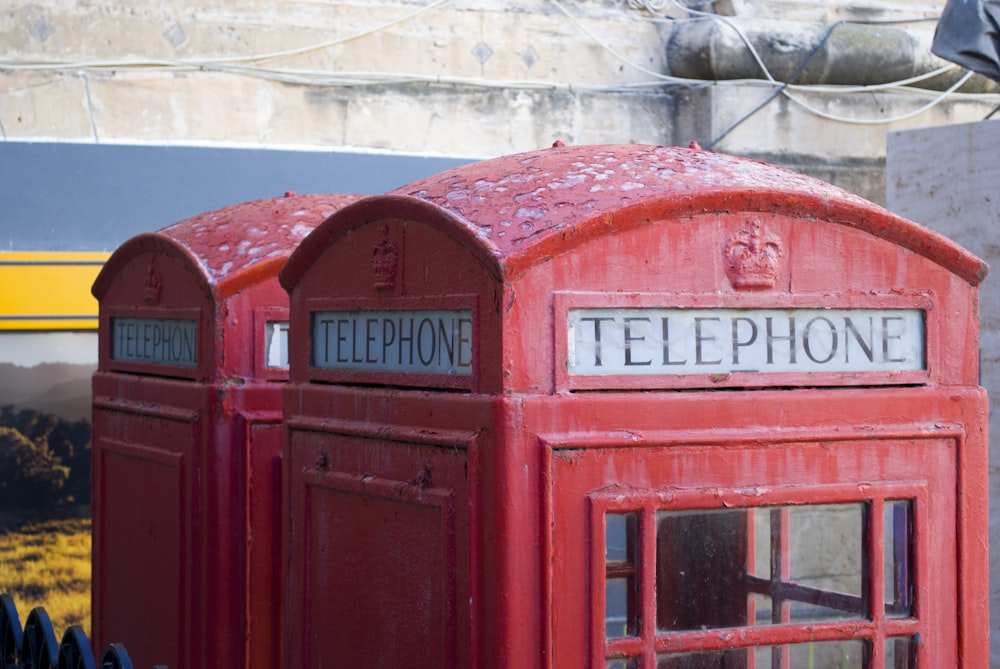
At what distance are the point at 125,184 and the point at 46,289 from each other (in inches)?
22.1

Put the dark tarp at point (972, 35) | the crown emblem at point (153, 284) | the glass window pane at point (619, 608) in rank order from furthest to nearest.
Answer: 1. the dark tarp at point (972, 35)
2. the crown emblem at point (153, 284)
3. the glass window pane at point (619, 608)

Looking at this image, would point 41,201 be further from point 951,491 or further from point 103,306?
point 951,491

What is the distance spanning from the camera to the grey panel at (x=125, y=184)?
5.85m

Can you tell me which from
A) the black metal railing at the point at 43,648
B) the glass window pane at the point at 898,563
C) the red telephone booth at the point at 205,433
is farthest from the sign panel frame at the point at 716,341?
the red telephone booth at the point at 205,433

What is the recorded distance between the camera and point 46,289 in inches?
232

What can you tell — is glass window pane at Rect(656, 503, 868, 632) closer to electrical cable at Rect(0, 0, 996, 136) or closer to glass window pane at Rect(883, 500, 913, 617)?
glass window pane at Rect(883, 500, 913, 617)

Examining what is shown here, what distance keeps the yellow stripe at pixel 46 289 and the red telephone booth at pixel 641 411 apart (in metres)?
3.74

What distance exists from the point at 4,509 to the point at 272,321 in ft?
10.1

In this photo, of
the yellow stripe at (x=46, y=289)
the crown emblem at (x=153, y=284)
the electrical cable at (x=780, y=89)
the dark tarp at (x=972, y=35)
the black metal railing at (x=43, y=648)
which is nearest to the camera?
the black metal railing at (x=43, y=648)

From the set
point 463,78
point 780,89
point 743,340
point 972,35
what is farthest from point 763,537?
point 780,89

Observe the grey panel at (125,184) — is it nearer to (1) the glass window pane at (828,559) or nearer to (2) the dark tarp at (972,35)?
(2) the dark tarp at (972,35)

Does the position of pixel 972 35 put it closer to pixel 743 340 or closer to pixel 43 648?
pixel 743 340

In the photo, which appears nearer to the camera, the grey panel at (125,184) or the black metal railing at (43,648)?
the black metal railing at (43,648)

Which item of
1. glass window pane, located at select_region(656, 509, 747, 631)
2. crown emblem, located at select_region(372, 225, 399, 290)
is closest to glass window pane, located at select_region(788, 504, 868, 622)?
glass window pane, located at select_region(656, 509, 747, 631)
